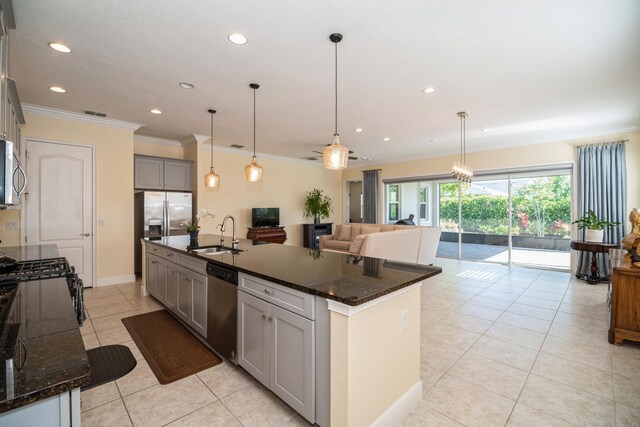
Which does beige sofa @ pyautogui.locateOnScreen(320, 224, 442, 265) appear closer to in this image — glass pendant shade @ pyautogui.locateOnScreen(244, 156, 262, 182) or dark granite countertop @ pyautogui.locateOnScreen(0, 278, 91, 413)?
glass pendant shade @ pyautogui.locateOnScreen(244, 156, 262, 182)

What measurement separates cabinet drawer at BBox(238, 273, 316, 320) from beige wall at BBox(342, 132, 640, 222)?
21.1ft

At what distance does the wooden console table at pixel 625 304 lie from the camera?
2797 millimetres

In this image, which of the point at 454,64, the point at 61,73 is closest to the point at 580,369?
the point at 454,64

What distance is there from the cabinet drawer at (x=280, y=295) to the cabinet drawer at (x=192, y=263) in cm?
66

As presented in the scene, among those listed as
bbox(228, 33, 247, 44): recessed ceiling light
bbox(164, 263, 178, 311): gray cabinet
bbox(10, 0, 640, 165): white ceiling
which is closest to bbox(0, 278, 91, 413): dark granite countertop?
bbox(164, 263, 178, 311): gray cabinet

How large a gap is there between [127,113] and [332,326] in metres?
4.69

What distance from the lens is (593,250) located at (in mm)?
4801

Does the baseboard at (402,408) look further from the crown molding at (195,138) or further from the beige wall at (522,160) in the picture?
the beige wall at (522,160)

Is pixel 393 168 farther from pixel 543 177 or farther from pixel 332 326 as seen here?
pixel 332 326

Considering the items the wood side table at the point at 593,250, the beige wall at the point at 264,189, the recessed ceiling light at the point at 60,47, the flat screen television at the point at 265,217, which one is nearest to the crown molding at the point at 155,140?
the beige wall at the point at 264,189

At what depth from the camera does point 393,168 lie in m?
8.55

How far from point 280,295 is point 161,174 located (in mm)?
5032

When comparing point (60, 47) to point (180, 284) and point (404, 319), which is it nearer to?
point (180, 284)

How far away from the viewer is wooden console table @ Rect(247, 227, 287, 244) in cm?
732
